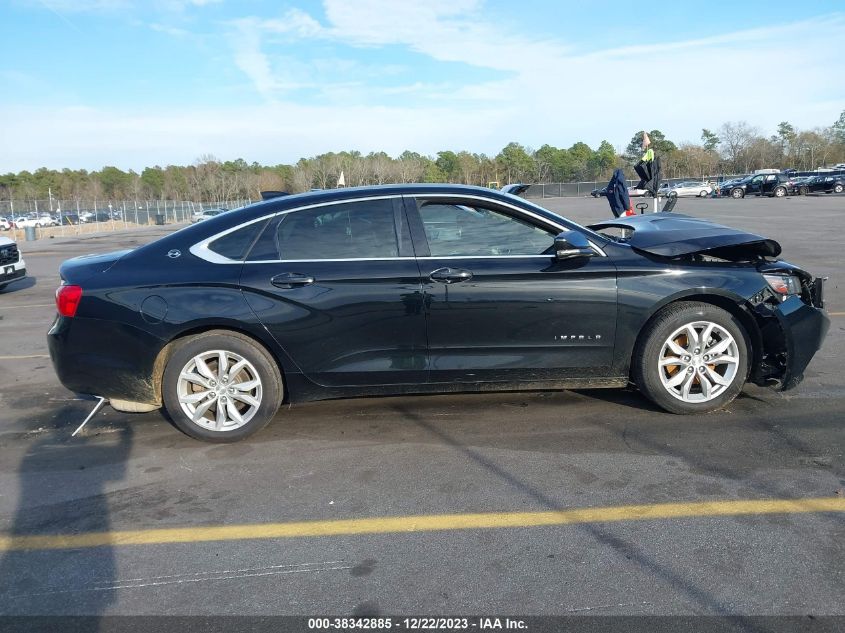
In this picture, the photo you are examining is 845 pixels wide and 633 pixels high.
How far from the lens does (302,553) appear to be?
307cm

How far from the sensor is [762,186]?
4597 cm

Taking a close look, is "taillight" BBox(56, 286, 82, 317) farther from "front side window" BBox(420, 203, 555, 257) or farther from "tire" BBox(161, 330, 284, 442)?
"front side window" BBox(420, 203, 555, 257)

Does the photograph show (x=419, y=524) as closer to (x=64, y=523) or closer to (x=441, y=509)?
(x=441, y=509)

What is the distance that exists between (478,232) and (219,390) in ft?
6.65

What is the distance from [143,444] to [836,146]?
103 meters

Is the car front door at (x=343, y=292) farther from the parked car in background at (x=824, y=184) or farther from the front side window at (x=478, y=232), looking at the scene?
the parked car in background at (x=824, y=184)

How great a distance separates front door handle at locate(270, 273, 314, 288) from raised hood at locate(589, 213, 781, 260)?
2243mm

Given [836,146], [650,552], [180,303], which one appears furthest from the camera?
[836,146]

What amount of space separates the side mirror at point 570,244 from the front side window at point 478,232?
220 millimetres

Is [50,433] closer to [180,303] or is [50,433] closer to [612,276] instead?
[180,303]

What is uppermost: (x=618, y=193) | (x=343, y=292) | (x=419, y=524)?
(x=618, y=193)

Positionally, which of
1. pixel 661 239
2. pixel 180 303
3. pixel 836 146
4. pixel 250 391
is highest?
pixel 836 146

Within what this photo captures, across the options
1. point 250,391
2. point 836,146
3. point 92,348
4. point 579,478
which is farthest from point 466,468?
point 836,146

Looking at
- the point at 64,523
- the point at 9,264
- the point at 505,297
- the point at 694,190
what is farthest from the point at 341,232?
the point at 694,190
